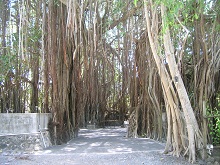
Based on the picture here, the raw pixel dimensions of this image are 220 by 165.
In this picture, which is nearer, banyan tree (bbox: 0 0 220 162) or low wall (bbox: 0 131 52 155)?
banyan tree (bbox: 0 0 220 162)

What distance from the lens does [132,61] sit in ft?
24.3

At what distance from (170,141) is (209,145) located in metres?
0.83

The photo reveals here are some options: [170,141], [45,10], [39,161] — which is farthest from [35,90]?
[170,141]

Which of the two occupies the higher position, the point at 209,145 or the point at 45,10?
the point at 45,10

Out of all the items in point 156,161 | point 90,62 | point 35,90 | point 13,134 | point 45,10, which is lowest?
point 156,161

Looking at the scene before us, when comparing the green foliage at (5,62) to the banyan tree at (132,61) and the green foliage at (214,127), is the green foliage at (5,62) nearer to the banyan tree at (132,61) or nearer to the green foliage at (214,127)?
the banyan tree at (132,61)

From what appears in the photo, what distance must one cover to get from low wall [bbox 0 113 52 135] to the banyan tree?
69 centimetres

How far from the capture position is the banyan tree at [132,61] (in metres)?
4.40

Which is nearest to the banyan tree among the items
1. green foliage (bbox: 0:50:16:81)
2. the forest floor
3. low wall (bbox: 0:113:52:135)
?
green foliage (bbox: 0:50:16:81)

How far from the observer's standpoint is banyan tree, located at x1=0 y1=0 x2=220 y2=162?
4402 millimetres

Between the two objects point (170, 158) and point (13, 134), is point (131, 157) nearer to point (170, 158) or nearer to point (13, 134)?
point (170, 158)

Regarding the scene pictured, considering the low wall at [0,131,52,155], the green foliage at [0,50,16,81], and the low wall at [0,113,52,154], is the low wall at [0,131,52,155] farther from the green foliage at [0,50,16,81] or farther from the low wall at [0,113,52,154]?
the green foliage at [0,50,16,81]

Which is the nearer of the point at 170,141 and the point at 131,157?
the point at 131,157

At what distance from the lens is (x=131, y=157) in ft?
14.2
